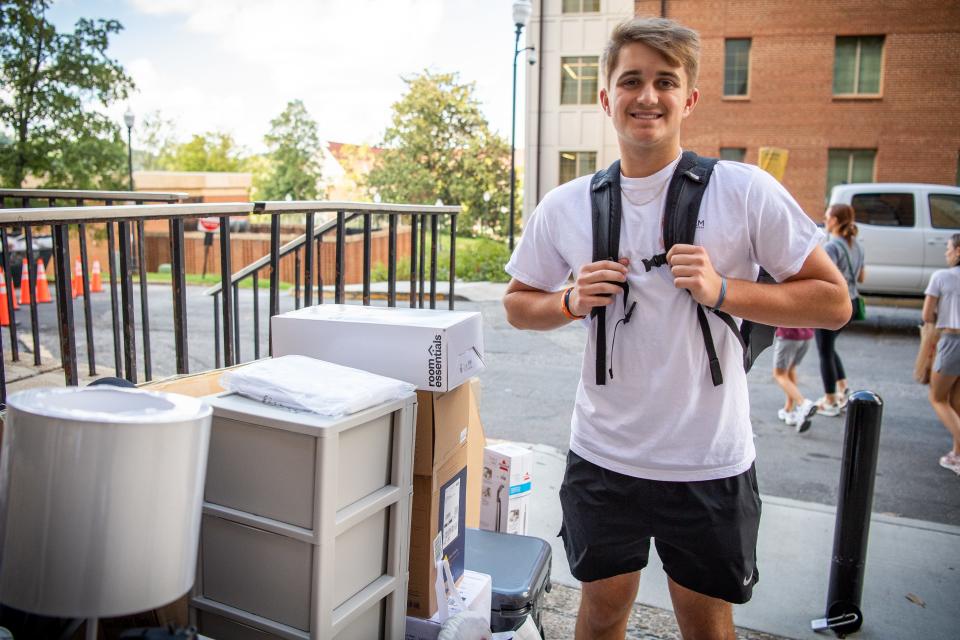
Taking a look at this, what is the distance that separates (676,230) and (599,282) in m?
0.24

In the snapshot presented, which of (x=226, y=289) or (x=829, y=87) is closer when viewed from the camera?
(x=226, y=289)

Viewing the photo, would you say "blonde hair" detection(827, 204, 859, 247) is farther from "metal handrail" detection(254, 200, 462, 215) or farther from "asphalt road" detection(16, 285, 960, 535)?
"metal handrail" detection(254, 200, 462, 215)

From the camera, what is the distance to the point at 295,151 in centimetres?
3847

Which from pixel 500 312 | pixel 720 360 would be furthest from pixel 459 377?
pixel 500 312

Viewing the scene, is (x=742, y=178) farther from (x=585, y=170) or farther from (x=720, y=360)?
(x=585, y=170)

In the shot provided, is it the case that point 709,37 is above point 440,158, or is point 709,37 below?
above

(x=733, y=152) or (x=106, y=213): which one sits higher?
(x=733, y=152)

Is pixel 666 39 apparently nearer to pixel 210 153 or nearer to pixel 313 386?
pixel 313 386

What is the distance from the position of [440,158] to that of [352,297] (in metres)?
15.6

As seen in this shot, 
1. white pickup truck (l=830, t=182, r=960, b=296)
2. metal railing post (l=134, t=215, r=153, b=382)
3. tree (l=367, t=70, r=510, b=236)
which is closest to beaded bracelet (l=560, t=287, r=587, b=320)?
metal railing post (l=134, t=215, r=153, b=382)

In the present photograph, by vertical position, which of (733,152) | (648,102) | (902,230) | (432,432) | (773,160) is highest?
(733,152)

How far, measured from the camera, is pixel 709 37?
849 inches

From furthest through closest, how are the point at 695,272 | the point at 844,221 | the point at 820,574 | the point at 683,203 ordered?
the point at 844,221, the point at 820,574, the point at 683,203, the point at 695,272

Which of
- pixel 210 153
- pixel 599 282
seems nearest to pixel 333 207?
pixel 599 282
